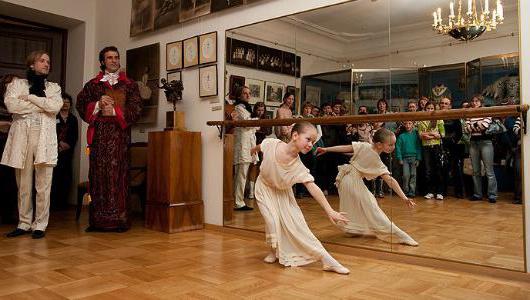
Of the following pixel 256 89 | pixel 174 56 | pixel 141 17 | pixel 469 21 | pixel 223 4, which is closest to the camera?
pixel 469 21

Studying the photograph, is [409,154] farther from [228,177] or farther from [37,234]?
[37,234]

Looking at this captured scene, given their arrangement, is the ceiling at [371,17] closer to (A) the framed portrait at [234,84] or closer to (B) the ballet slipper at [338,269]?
(A) the framed portrait at [234,84]

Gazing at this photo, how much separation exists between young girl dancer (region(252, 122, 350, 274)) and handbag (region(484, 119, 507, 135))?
1.09 metres

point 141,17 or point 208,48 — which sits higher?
point 141,17

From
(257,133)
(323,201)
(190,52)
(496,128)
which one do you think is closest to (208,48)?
(190,52)

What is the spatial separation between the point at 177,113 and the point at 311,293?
8.36 ft

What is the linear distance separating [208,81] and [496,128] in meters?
2.62

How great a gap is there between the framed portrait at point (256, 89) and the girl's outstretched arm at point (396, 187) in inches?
52.1

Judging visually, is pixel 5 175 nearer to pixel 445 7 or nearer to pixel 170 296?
pixel 170 296

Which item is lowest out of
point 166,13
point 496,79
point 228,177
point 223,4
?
point 228,177

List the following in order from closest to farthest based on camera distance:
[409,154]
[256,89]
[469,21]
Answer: [469,21]
[409,154]
[256,89]

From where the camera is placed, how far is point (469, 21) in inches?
109

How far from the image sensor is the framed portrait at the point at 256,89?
384 centimetres

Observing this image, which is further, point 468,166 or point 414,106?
point 414,106
